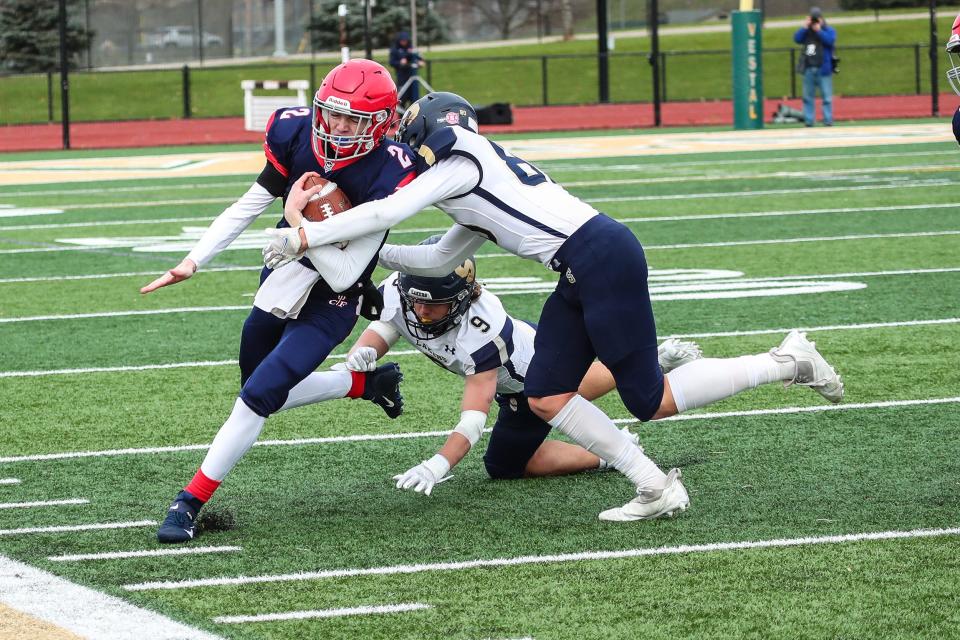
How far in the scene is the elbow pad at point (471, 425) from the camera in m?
5.24

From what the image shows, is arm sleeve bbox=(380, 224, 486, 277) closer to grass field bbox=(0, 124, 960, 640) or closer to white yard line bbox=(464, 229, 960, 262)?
grass field bbox=(0, 124, 960, 640)

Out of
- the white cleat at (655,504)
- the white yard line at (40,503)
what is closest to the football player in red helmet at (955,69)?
the white cleat at (655,504)

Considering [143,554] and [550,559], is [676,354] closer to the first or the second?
[550,559]

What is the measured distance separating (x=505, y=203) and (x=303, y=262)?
718 millimetres

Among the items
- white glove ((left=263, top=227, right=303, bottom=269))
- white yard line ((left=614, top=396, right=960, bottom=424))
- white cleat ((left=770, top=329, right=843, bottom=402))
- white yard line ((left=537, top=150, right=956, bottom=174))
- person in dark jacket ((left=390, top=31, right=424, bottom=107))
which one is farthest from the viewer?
person in dark jacket ((left=390, top=31, right=424, bottom=107))

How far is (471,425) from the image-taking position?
5258mm

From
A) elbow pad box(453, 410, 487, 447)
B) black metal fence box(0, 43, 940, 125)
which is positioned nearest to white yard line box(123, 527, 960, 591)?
elbow pad box(453, 410, 487, 447)

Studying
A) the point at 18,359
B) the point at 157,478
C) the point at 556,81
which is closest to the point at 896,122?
the point at 556,81

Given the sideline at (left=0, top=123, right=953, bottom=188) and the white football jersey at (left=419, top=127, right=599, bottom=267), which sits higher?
the sideline at (left=0, top=123, right=953, bottom=188)

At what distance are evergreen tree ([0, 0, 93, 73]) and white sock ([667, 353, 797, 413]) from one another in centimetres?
3896

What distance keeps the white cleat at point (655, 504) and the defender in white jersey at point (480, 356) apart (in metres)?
0.63

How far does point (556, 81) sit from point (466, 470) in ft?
114

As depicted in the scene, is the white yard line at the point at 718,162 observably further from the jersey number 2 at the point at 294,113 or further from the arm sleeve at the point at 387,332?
the jersey number 2 at the point at 294,113

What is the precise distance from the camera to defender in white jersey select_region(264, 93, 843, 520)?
15.1ft
